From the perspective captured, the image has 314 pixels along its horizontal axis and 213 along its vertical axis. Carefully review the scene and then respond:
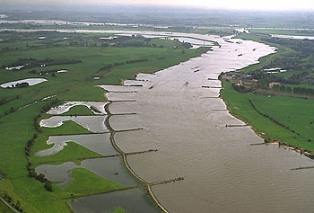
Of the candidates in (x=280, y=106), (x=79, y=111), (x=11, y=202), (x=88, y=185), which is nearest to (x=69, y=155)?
(x=88, y=185)

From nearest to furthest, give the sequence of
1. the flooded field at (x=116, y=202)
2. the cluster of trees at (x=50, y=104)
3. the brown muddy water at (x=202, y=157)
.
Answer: the flooded field at (x=116, y=202) → the brown muddy water at (x=202, y=157) → the cluster of trees at (x=50, y=104)

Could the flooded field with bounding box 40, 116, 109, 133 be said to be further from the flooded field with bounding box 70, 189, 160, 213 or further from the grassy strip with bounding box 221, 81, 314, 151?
the grassy strip with bounding box 221, 81, 314, 151

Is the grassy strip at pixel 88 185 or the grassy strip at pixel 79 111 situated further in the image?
the grassy strip at pixel 79 111

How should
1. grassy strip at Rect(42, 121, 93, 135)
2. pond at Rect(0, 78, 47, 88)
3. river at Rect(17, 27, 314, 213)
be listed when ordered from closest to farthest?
river at Rect(17, 27, 314, 213), grassy strip at Rect(42, 121, 93, 135), pond at Rect(0, 78, 47, 88)

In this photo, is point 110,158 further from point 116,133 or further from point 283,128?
point 283,128

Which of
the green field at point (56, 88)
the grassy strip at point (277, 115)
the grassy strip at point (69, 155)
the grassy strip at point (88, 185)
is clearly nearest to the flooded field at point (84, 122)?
the green field at point (56, 88)

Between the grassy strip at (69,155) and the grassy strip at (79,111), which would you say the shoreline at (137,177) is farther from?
the grassy strip at (79,111)

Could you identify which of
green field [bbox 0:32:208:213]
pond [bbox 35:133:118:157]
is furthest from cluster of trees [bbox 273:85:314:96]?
pond [bbox 35:133:118:157]
